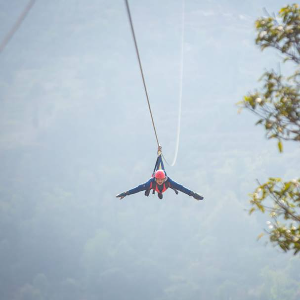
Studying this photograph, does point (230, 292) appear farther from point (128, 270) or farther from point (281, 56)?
point (281, 56)

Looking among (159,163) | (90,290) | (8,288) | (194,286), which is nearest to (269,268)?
(194,286)

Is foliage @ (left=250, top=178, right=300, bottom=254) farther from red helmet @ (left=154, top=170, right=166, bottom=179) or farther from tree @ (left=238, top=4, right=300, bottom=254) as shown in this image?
red helmet @ (left=154, top=170, right=166, bottom=179)

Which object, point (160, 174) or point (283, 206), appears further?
point (160, 174)

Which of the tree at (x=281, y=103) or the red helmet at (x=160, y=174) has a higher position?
the red helmet at (x=160, y=174)

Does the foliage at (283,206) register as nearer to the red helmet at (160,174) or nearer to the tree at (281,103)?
the tree at (281,103)

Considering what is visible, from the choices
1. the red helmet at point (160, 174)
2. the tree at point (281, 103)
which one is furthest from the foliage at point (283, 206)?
the red helmet at point (160, 174)

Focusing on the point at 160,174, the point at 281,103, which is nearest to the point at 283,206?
the point at 281,103

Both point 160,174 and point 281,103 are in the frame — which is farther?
point 160,174

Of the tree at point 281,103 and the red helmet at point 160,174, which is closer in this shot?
the tree at point 281,103

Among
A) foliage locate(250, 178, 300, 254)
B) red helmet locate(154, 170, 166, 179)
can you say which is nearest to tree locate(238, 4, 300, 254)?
foliage locate(250, 178, 300, 254)

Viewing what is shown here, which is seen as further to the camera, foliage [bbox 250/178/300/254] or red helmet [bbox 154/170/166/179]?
red helmet [bbox 154/170/166/179]

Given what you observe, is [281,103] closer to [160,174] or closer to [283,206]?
[283,206]

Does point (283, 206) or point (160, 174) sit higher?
point (160, 174)

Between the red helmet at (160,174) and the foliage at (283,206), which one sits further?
the red helmet at (160,174)
